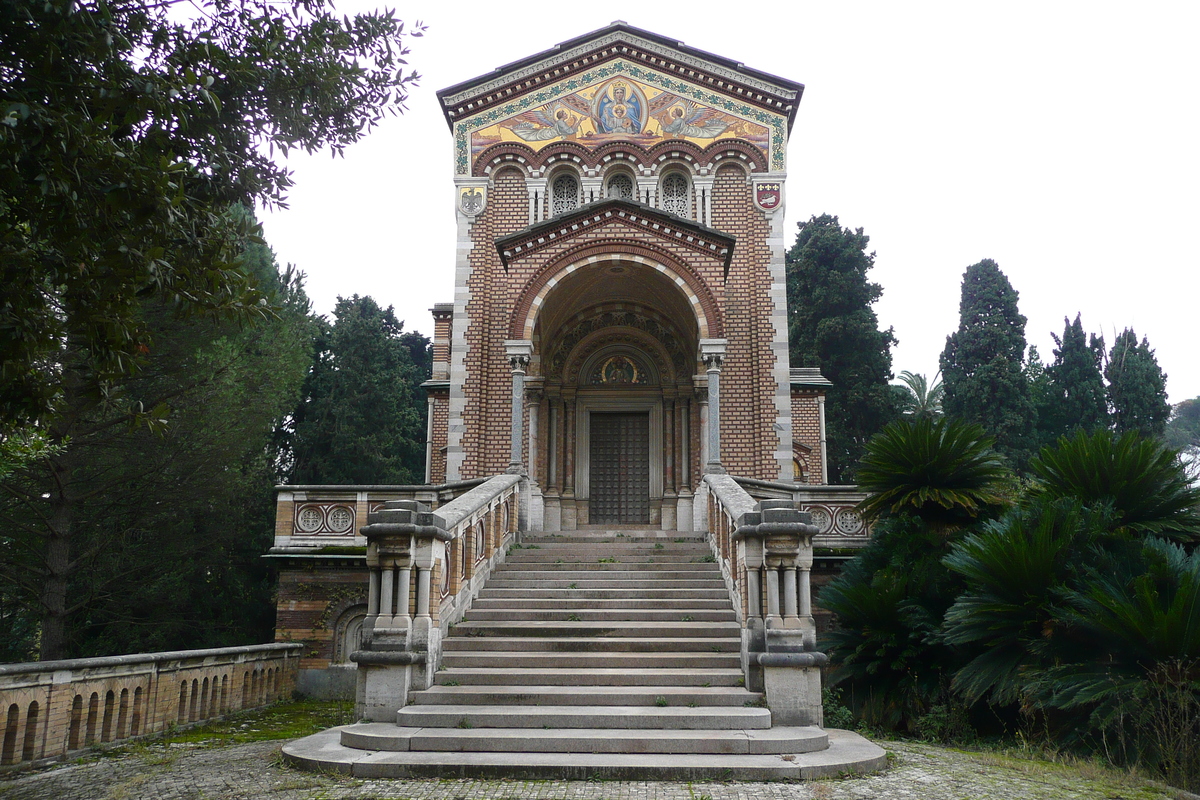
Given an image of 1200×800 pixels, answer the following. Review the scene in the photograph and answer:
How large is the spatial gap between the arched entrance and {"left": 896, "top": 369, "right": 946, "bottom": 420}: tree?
24.0m

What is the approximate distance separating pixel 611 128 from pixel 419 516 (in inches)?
475

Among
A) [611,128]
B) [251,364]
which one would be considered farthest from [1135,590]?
[251,364]

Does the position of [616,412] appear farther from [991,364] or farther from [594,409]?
[991,364]

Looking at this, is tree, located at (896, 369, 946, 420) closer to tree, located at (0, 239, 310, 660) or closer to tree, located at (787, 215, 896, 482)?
tree, located at (787, 215, 896, 482)

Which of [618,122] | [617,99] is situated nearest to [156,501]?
[618,122]

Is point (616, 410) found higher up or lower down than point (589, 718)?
higher up

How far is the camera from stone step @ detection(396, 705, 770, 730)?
743 cm

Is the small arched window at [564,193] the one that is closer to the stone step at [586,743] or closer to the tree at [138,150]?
the tree at [138,150]

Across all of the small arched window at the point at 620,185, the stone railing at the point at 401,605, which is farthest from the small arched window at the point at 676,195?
the stone railing at the point at 401,605

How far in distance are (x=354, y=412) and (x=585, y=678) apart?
22.9m

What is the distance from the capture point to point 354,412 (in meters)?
29.7

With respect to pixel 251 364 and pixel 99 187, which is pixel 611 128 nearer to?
pixel 251 364

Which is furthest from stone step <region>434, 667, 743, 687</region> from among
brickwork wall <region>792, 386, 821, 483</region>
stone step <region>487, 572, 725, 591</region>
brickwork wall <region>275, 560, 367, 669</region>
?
brickwork wall <region>792, 386, 821, 483</region>

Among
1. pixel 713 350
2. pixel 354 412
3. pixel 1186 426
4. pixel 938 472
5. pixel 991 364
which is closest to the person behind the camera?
pixel 938 472
